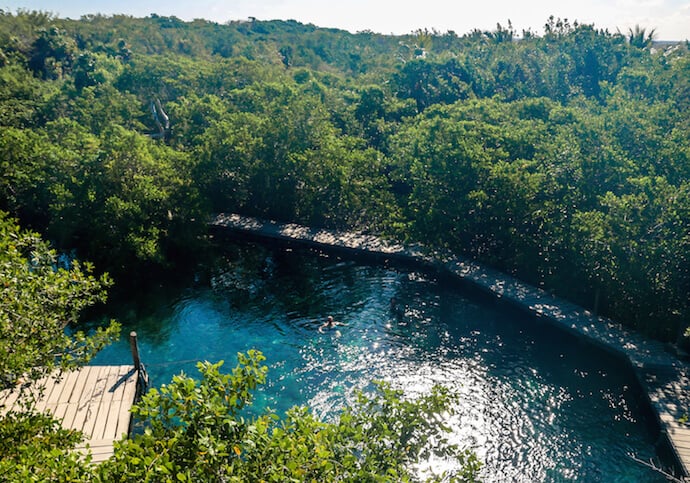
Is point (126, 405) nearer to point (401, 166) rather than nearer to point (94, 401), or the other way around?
point (94, 401)

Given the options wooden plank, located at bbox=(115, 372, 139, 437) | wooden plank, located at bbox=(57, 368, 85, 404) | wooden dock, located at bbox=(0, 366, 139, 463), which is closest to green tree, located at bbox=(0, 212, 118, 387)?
wooden dock, located at bbox=(0, 366, 139, 463)

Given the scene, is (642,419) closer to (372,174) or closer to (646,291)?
(646,291)

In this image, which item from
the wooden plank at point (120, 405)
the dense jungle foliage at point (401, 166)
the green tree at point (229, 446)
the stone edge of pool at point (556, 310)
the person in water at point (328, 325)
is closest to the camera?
the green tree at point (229, 446)

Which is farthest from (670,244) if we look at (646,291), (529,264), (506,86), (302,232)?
(506,86)

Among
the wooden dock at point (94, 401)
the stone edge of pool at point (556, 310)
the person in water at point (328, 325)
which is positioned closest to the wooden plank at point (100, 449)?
the wooden dock at point (94, 401)

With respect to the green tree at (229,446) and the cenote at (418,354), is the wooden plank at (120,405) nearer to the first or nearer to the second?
the cenote at (418,354)

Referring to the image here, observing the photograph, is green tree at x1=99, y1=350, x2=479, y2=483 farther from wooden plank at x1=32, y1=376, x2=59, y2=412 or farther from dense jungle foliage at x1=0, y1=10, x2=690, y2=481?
wooden plank at x1=32, y1=376, x2=59, y2=412
